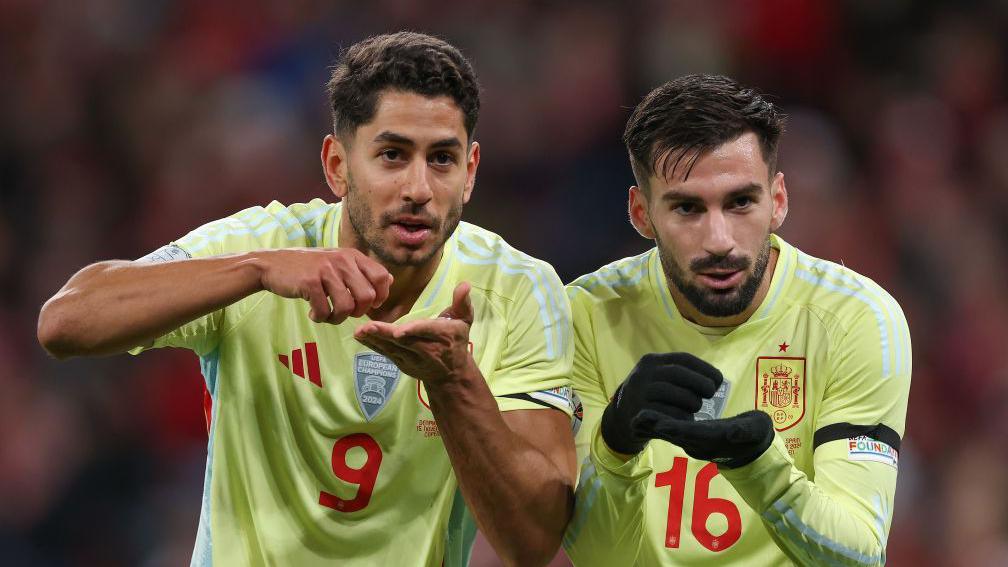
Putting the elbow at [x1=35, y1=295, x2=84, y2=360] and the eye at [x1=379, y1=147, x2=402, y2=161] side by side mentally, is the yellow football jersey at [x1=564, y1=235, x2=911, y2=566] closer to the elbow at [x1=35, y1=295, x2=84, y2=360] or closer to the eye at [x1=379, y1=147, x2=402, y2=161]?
the eye at [x1=379, y1=147, x2=402, y2=161]

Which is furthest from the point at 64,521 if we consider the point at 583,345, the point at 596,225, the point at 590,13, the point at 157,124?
the point at 590,13

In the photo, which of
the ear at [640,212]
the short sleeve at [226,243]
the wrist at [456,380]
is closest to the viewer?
the wrist at [456,380]

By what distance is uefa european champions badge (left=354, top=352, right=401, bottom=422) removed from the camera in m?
3.59

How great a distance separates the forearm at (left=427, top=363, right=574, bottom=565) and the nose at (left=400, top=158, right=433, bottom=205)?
499 mm

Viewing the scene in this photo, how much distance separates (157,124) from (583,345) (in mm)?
4203

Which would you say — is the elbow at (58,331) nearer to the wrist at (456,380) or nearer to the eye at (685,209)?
the wrist at (456,380)

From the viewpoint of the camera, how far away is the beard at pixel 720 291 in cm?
353

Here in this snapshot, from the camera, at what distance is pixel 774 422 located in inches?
142

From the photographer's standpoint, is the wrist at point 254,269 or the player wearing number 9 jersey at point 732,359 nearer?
the wrist at point 254,269

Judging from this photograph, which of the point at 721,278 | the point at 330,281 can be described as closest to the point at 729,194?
the point at 721,278

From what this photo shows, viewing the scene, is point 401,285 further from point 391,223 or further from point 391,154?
point 391,154

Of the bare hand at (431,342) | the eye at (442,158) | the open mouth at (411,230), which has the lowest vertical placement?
the bare hand at (431,342)

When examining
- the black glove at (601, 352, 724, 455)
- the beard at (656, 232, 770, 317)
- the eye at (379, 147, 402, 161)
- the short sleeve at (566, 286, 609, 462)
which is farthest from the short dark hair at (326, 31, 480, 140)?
the black glove at (601, 352, 724, 455)

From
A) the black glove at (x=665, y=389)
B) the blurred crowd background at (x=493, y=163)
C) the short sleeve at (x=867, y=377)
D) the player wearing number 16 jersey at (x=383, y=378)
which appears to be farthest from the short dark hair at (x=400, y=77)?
the blurred crowd background at (x=493, y=163)
